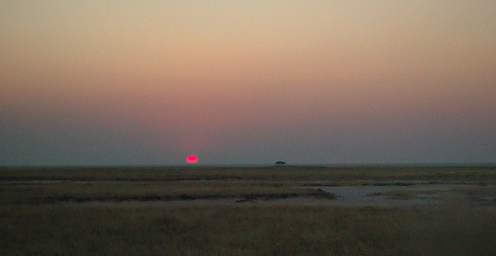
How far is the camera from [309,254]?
14711mm

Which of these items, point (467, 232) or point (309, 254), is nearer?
point (467, 232)

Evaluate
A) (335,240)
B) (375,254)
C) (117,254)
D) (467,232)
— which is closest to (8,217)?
(117,254)

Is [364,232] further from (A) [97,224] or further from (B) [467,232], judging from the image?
(A) [97,224]

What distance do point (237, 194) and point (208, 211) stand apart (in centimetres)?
1613

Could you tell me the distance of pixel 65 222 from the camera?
21281mm

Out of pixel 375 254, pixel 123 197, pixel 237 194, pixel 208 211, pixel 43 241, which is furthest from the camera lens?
pixel 237 194

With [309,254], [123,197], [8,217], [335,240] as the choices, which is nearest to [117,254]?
[309,254]

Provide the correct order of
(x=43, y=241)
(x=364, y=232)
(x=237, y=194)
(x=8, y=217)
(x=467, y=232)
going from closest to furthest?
(x=467, y=232) < (x=43, y=241) < (x=364, y=232) < (x=8, y=217) < (x=237, y=194)

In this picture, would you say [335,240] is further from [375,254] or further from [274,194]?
[274,194]

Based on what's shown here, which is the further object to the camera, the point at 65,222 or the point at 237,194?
the point at 237,194

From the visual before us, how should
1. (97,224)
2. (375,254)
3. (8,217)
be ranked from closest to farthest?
1. (375,254)
2. (97,224)
3. (8,217)

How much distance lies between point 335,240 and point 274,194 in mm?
24718

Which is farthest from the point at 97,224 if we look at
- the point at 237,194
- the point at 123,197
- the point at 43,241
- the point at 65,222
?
the point at 237,194

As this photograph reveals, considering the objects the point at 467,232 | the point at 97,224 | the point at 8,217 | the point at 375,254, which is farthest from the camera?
the point at 8,217
